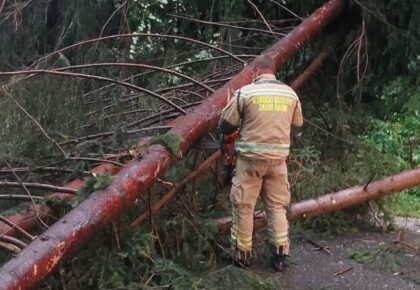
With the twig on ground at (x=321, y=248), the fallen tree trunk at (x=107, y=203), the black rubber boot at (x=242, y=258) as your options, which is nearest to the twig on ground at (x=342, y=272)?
the twig on ground at (x=321, y=248)

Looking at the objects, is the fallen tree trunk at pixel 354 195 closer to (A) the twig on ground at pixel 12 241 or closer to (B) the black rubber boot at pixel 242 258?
(B) the black rubber boot at pixel 242 258

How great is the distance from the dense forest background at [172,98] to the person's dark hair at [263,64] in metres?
0.29

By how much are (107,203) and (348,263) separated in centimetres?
239

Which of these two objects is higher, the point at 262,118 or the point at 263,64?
the point at 263,64

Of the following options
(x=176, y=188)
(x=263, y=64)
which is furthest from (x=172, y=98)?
(x=176, y=188)

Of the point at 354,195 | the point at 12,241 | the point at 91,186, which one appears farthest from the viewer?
the point at 354,195

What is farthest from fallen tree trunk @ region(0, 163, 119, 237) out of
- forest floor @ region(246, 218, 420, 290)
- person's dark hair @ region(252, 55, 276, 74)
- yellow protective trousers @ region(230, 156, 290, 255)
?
person's dark hair @ region(252, 55, 276, 74)

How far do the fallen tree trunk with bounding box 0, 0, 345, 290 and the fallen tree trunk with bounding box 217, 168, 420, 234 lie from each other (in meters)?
1.04

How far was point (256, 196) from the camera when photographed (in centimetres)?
517

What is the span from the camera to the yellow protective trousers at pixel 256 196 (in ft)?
A: 16.7

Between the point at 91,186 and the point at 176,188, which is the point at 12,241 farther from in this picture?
the point at 176,188

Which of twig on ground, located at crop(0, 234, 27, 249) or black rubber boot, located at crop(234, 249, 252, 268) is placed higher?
twig on ground, located at crop(0, 234, 27, 249)

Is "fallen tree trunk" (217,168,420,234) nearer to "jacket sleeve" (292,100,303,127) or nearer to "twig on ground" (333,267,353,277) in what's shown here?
"twig on ground" (333,267,353,277)

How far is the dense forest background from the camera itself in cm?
475
